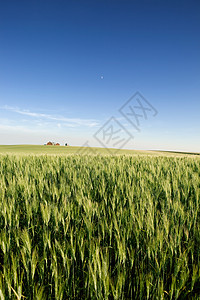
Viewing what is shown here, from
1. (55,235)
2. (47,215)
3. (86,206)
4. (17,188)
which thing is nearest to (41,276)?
(55,235)

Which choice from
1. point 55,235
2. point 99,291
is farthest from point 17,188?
point 99,291

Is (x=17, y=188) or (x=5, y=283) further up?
(x=17, y=188)

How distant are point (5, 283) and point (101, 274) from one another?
0.55m

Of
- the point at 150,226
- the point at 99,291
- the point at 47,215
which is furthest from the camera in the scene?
the point at 47,215

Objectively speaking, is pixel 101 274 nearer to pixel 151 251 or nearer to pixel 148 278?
pixel 148 278

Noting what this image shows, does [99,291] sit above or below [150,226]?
below

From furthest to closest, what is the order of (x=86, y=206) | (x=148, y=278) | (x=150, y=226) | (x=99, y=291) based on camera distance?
1. (x=86, y=206)
2. (x=150, y=226)
3. (x=148, y=278)
4. (x=99, y=291)

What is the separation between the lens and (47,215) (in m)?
1.65

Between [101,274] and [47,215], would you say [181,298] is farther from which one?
[47,215]

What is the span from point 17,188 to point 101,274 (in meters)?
1.92

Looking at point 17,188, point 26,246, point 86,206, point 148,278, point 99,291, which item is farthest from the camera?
point 17,188

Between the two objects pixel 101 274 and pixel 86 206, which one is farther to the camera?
pixel 86 206

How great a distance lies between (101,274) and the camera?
1.00 meters

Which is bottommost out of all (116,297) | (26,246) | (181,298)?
(181,298)
